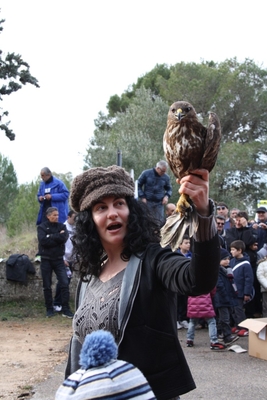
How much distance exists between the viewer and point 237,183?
2572cm

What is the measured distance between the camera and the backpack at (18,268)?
11.1 metres

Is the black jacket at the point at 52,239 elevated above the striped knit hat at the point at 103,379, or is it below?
above

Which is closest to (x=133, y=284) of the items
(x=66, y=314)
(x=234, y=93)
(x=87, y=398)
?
(x=87, y=398)

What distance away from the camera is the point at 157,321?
2.24m

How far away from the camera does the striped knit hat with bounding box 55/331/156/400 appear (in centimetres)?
164

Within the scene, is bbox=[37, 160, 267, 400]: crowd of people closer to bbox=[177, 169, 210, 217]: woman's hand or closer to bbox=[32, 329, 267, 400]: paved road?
bbox=[177, 169, 210, 217]: woman's hand

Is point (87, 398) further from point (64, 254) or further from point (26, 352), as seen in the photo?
point (64, 254)

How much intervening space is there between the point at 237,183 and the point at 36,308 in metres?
16.7

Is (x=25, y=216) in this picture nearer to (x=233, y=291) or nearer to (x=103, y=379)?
(x=233, y=291)

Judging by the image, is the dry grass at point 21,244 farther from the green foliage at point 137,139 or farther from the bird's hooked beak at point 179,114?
the bird's hooked beak at point 179,114

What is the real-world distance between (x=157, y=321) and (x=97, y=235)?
60 centimetres

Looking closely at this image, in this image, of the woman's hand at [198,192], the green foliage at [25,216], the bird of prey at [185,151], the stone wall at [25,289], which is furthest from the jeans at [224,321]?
the green foliage at [25,216]

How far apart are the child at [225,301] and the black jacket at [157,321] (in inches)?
218

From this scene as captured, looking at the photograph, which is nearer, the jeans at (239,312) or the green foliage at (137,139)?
the jeans at (239,312)
